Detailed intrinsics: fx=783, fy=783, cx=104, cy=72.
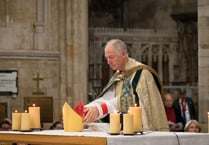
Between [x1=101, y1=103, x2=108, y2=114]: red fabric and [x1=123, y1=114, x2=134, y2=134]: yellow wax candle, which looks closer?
[x1=123, y1=114, x2=134, y2=134]: yellow wax candle

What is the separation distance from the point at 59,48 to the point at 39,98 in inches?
41.8

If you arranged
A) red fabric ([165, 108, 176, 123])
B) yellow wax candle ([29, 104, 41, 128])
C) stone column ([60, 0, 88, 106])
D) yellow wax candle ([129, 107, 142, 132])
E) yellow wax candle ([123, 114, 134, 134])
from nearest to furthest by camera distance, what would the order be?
yellow wax candle ([123, 114, 134, 134]) → yellow wax candle ([129, 107, 142, 132]) → yellow wax candle ([29, 104, 41, 128]) → red fabric ([165, 108, 176, 123]) → stone column ([60, 0, 88, 106])

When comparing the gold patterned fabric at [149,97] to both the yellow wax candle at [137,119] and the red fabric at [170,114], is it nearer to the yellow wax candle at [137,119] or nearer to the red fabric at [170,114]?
the yellow wax candle at [137,119]

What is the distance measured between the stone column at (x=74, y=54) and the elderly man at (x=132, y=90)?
7499mm

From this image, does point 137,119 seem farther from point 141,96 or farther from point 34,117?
point 141,96

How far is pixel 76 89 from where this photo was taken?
14.9 m

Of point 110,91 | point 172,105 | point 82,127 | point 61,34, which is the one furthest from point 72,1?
point 82,127

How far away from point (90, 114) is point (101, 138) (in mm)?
1258

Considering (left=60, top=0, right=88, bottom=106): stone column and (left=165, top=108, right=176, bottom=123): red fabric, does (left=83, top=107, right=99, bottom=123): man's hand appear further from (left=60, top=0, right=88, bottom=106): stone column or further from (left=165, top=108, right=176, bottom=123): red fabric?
(left=60, top=0, right=88, bottom=106): stone column

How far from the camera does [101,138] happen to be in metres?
5.40

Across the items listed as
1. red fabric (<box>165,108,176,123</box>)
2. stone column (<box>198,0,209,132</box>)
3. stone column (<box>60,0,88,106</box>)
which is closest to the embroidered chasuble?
red fabric (<box>165,108,176,123</box>)

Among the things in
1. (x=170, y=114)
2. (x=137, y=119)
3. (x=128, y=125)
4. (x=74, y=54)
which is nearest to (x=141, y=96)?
(x=137, y=119)

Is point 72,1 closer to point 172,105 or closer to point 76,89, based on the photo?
point 76,89

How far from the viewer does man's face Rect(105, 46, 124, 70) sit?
274 inches
